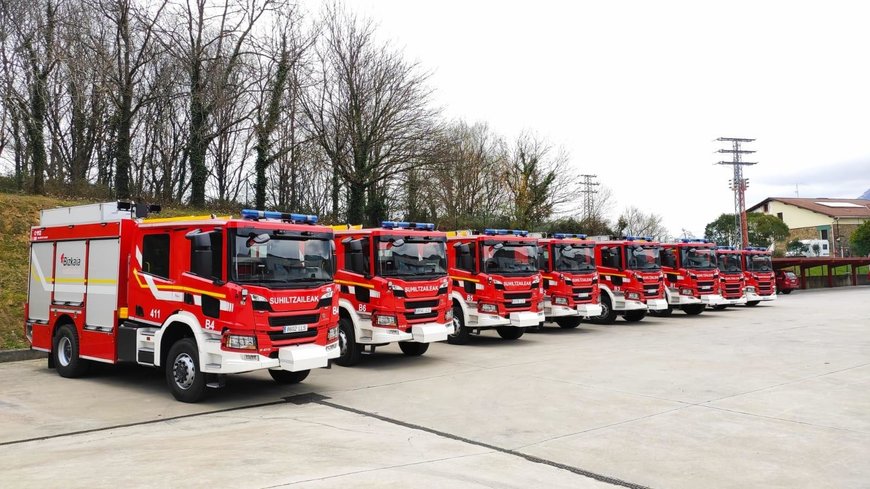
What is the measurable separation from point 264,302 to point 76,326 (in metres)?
4.33

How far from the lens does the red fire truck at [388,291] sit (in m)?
11.9

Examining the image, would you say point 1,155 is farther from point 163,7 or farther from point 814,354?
point 814,354

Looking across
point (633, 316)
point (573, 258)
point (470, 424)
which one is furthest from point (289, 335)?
point (633, 316)

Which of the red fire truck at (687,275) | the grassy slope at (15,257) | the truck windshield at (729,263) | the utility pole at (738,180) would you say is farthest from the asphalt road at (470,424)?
the utility pole at (738,180)

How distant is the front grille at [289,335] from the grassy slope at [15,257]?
26.9 feet

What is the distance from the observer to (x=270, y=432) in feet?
23.7

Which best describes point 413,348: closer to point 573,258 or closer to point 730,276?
point 573,258

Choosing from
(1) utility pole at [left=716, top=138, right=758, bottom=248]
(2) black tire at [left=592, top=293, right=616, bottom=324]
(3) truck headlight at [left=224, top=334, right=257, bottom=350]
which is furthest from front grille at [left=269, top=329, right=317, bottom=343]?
(1) utility pole at [left=716, top=138, right=758, bottom=248]

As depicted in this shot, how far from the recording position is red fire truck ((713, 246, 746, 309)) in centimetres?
2492

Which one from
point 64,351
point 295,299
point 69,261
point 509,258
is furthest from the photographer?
point 509,258

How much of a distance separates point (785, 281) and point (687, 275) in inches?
770

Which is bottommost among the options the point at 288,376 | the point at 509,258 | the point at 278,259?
the point at 288,376

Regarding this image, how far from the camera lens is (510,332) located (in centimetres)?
1627

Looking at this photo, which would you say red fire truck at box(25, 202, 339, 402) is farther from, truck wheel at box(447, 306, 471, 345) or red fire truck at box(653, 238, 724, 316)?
red fire truck at box(653, 238, 724, 316)
